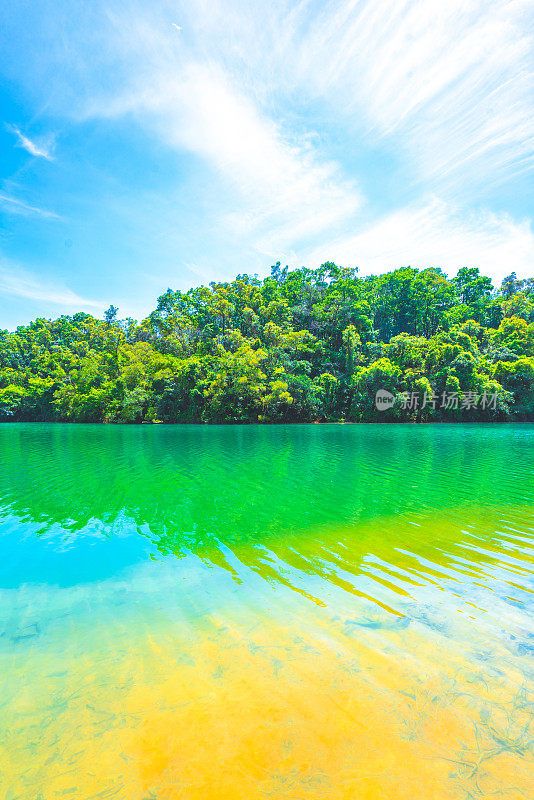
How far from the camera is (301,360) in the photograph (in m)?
49.8

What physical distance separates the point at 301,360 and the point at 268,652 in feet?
153

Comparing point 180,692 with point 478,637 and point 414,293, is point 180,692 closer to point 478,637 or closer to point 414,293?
point 478,637

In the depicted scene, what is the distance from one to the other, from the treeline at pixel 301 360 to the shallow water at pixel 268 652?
3480 centimetres

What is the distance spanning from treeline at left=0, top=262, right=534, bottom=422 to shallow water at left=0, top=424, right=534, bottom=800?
1370 inches

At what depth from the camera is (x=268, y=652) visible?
3867 millimetres

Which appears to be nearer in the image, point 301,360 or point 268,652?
point 268,652

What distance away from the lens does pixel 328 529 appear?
25.4 ft

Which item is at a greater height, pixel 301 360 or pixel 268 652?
pixel 301 360

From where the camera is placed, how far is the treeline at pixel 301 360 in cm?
4406

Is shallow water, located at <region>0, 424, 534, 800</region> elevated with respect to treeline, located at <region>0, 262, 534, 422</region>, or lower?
lower

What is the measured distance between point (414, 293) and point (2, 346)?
66.9 m

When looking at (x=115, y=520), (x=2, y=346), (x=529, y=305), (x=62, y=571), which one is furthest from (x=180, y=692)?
(x=2, y=346)

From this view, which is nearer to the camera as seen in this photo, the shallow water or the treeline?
the shallow water

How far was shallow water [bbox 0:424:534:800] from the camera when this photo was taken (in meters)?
2.59
